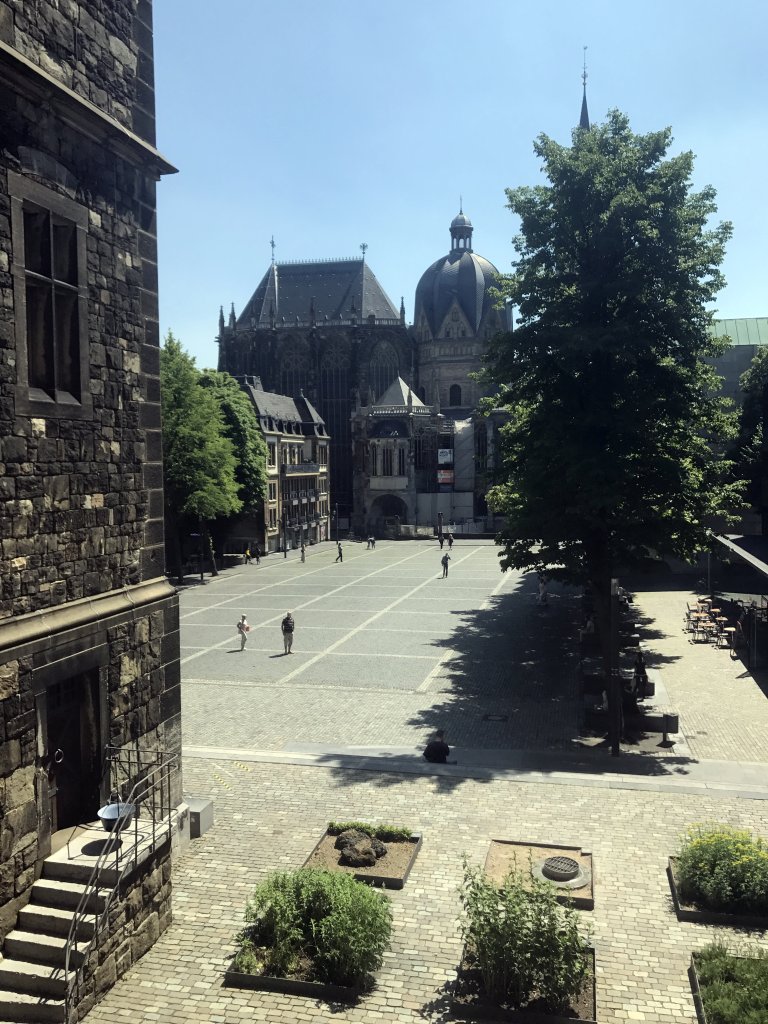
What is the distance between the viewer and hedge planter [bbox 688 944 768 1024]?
802 cm

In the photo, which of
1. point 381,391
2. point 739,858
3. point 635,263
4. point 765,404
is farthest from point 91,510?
point 381,391

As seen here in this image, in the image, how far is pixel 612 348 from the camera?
Answer: 65.9 feet

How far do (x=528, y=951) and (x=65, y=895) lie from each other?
478 cm

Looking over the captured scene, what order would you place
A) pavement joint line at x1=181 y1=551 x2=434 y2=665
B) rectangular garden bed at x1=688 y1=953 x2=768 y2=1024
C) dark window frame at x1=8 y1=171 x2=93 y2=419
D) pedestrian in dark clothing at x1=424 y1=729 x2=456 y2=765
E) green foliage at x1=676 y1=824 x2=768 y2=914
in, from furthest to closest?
pavement joint line at x1=181 y1=551 x2=434 y2=665 < pedestrian in dark clothing at x1=424 y1=729 x2=456 y2=765 < green foliage at x1=676 y1=824 x2=768 y2=914 < dark window frame at x1=8 y1=171 x2=93 y2=419 < rectangular garden bed at x1=688 y1=953 x2=768 y2=1024

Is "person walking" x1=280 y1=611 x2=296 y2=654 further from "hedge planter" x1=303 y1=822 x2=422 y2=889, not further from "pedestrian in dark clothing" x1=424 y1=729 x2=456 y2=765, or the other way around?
"hedge planter" x1=303 y1=822 x2=422 y2=889

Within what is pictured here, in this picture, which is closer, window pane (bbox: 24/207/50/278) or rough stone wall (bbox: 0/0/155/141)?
rough stone wall (bbox: 0/0/155/141)

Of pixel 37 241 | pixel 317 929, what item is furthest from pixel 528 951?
pixel 37 241

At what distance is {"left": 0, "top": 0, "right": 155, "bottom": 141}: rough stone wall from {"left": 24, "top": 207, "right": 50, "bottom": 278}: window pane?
1.51 metres

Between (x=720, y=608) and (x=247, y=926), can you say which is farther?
(x=720, y=608)

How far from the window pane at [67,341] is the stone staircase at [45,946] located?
527 centimetres

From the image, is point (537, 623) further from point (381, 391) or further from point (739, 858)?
point (381, 391)

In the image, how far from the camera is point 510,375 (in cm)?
2205

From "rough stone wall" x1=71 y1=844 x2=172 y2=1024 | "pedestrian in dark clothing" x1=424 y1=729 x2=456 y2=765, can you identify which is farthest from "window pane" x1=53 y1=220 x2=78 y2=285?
"pedestrian in dark clothing" x1=424 y1=729 x2=456 y2=765

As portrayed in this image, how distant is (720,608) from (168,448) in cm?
2648
